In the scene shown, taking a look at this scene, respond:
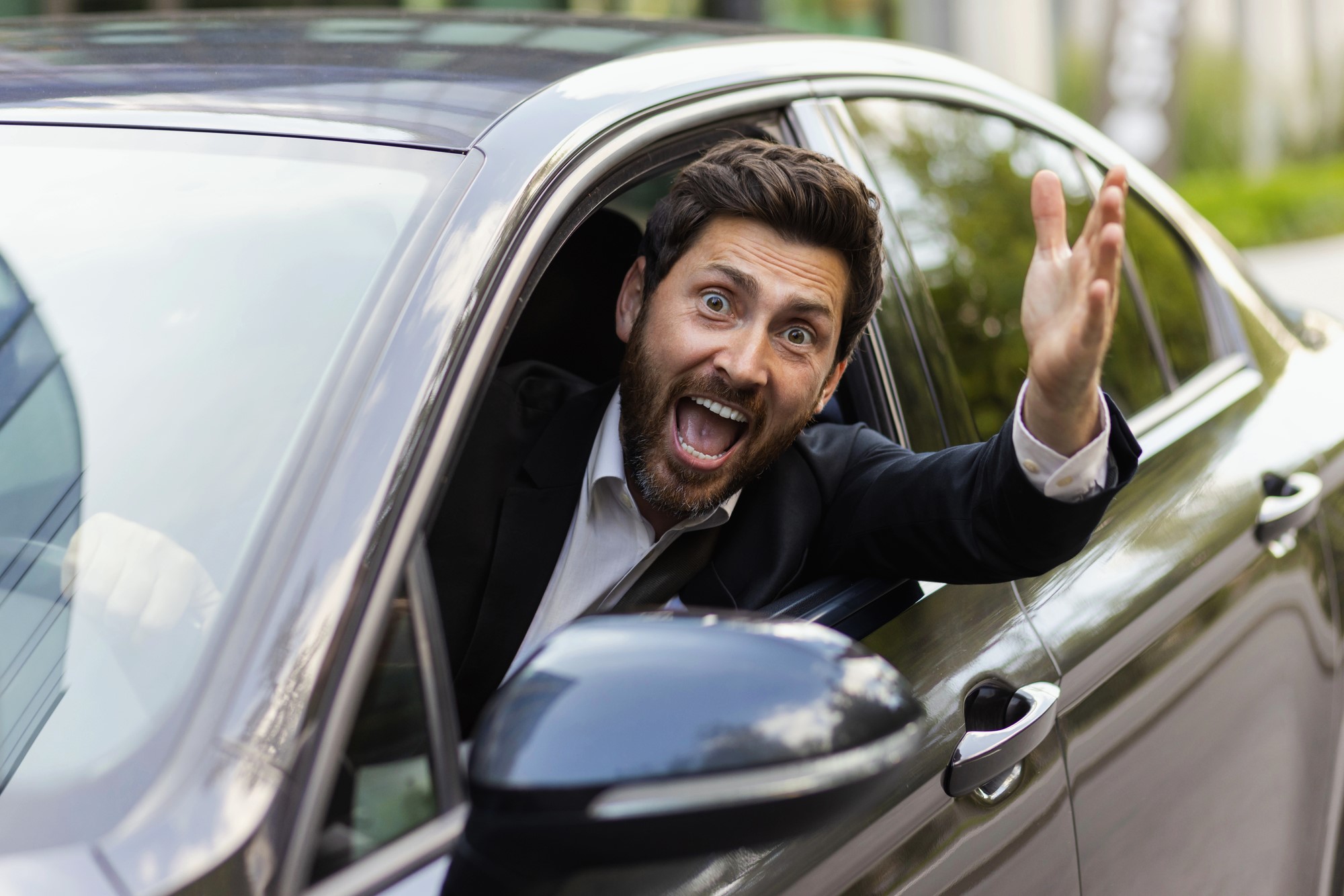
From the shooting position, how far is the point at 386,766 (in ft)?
3.80

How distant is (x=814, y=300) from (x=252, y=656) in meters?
1.07

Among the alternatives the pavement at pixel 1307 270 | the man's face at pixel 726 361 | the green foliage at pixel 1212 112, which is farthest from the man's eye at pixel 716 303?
the green foliage at pixel 1212 112

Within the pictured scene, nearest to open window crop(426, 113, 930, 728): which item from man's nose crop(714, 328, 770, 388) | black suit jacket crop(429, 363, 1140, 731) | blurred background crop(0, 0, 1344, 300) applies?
black suit jacket crop(429, 363, 1140, 731)

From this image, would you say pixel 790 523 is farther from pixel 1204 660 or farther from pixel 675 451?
pixel 1204 660

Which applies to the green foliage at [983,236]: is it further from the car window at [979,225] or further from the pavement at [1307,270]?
the pavement at [1307,270]

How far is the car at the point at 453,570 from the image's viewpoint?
1090 mm

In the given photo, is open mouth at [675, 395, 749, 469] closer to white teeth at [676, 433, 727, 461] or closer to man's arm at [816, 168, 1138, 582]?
white teeth at [676, 433, 727, 461]

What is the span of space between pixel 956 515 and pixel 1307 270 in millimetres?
12097

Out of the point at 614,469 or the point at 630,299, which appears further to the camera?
the point at 630,299

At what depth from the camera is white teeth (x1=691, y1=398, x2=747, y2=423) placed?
1.93 metres

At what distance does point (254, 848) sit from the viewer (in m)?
1.06

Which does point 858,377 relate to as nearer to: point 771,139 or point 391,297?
point 771,139

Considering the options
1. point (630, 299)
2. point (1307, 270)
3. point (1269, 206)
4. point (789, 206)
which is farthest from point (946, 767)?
point (1269, 206)

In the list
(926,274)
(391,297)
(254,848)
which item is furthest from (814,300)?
(254,848)
